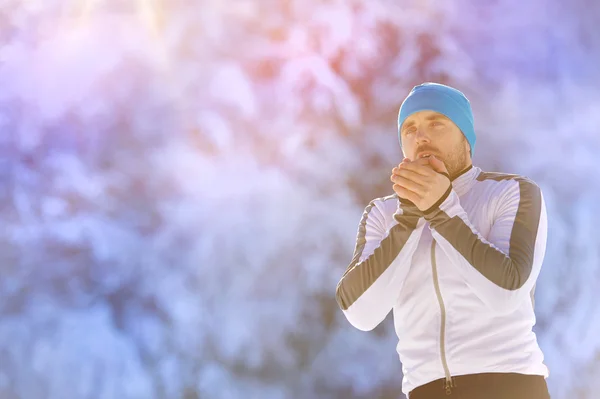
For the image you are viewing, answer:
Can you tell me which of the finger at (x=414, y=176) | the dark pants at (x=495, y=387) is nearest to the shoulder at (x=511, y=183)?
the finger at (x=414, y=176)

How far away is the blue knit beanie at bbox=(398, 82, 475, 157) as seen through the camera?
5.92ft

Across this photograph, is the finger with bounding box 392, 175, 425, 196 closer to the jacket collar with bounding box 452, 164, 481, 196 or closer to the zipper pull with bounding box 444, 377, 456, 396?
the jacket collar with bounding box 452, 164, 481, 196

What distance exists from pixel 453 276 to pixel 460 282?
0.08ft

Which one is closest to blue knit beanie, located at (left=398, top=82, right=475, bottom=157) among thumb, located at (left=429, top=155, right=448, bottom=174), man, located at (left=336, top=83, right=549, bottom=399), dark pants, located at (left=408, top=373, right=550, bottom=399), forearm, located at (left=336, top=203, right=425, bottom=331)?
man, located at (left=336, top=83, right=549, bottom=399)

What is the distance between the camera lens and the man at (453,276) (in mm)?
1490

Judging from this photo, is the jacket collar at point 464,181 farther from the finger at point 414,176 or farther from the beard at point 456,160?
the finger at point 414,176

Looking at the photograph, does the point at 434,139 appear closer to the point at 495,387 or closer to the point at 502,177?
the point at 502,177

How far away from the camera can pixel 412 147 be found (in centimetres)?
175

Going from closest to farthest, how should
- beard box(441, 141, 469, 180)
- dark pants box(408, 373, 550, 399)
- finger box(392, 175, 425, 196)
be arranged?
dark pants box(408, 373, 550, 399)
finger box(392, 175, 425, 196)
beard box(441, 141, 469, 180)

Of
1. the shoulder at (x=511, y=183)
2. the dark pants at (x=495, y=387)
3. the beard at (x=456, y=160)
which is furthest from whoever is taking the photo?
the beard at (x=456, y=160)

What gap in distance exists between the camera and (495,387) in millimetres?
1470

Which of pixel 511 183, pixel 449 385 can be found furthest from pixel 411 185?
pixel 449 385

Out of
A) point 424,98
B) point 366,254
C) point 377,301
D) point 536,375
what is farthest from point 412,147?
point 536,375

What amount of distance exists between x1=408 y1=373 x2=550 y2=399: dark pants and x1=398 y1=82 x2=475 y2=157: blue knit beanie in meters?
0.72
